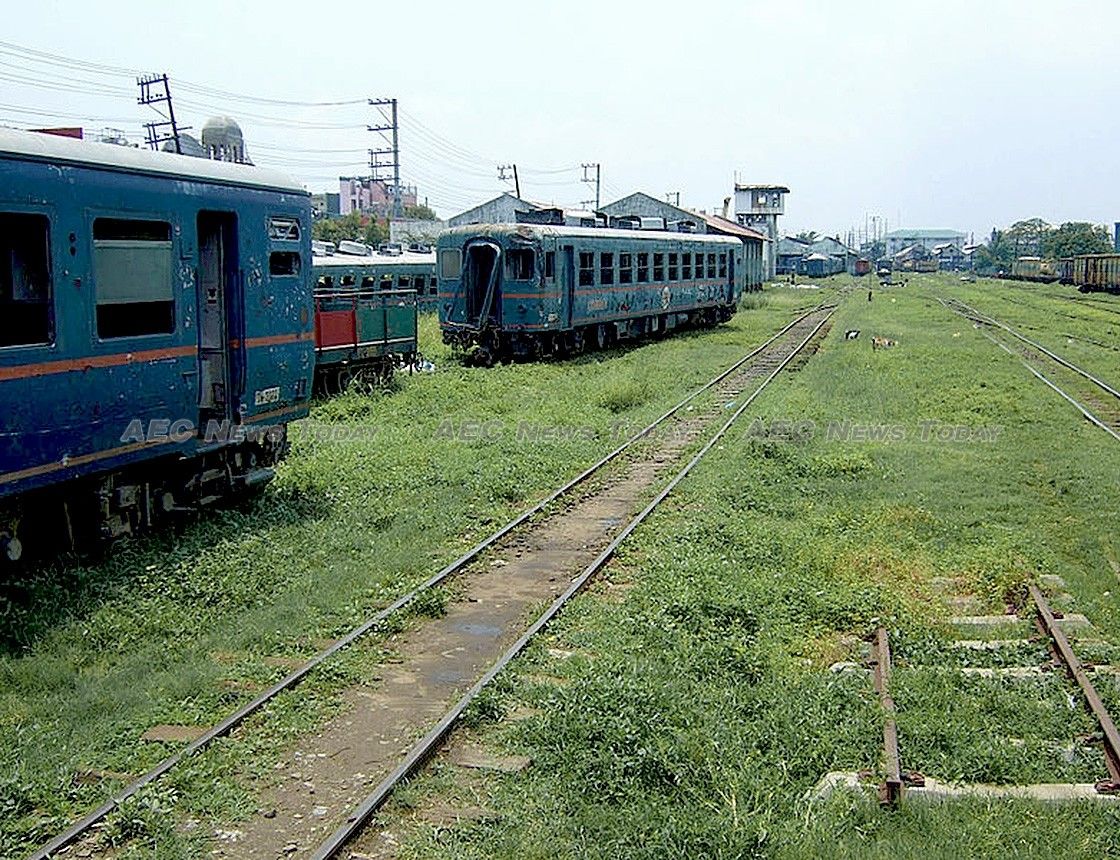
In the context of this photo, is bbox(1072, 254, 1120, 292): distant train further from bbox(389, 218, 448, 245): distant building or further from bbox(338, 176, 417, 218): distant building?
bbox(338, 176, 417, 218): distant building

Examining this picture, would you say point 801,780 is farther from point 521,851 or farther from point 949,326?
point 949,326

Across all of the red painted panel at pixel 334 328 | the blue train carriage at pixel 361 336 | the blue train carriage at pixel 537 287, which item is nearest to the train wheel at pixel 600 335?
the blue train carriage at pixel 537 287

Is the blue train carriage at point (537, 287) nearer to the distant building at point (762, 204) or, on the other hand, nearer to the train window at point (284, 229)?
the train window at point (284, 229)

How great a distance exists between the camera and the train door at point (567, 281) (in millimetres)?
24328

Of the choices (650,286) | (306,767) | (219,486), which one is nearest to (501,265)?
(650,286)

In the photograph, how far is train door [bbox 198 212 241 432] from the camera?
10312 millimetres

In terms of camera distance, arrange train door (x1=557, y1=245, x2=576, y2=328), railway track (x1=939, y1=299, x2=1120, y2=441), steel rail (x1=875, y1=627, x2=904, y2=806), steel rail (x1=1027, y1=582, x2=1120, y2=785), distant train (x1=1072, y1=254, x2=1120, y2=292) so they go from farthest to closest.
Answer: distant train (x1=1072, y1=254, x2=1120, y2=292), train door (x1=557, y1=245, x2=576, y2=328), railway track (x1=939, y1=299, x2=1120, y2=441), steel rail (x1=1027, y1=582, x2=1120, y2=785), steel rail (x1=875, y1=627, x2=904, y2=806)

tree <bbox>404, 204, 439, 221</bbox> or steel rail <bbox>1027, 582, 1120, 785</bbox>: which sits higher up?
tree <bbox>404, 204, 439, 221</bbox>

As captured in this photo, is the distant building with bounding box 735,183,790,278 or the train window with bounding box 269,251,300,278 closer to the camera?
the train window with bounding box 269,251,300,278

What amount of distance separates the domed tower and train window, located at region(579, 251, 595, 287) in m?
14.0

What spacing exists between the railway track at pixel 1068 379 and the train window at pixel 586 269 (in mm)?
9722

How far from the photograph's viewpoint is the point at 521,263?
23.9 meters

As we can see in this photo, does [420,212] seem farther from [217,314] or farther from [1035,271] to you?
[217,314]

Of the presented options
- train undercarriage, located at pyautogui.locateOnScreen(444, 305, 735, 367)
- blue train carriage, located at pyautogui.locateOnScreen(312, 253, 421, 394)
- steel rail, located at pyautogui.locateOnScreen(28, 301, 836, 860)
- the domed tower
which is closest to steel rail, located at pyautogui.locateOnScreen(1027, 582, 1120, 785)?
steel rail, located at pyautogui.locateOnScreen(28, 301, 836, 860)
